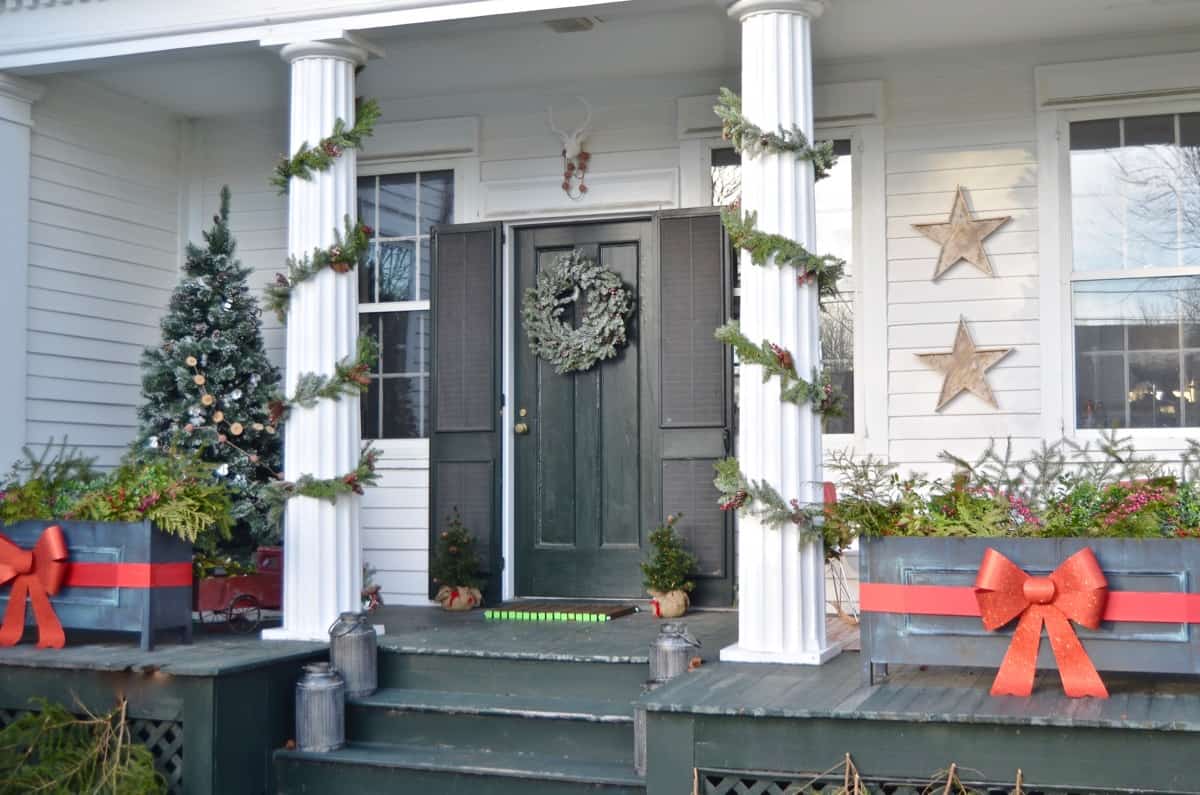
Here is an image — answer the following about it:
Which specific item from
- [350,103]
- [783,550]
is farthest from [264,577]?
[783,550]

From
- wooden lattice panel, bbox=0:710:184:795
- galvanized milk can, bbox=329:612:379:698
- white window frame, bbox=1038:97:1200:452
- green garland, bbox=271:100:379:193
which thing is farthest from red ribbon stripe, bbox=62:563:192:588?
white window frame, bbox=1038:97:1200:452

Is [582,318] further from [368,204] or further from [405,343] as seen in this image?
[368,204]

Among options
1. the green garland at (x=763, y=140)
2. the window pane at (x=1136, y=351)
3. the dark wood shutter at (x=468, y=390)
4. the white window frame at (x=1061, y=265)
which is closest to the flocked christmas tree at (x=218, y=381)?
the dark wood shutter at (x=468, y=390)

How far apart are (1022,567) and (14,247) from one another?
568 cm

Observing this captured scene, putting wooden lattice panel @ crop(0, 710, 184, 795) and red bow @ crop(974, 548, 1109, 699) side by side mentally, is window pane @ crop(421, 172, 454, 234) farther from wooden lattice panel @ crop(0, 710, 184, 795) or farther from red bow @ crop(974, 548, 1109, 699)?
red bow @ crop(974, 548, 1109, 699)

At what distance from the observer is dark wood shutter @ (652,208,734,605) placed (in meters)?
7.17

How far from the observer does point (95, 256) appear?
7.90 meters

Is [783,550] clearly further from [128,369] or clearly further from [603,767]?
[128,369]

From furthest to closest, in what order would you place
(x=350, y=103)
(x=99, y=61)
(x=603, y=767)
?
1. (x=99, y=61)
2. (x=350, y=103)
3. (x=603, y=767)

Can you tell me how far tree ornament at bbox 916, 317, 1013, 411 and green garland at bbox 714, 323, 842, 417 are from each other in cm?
168

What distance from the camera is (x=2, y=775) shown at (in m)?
5.16

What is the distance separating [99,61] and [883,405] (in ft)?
14.9

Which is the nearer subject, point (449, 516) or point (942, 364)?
point (942, 364)

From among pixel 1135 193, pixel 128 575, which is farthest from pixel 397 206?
pixel 1135 193
